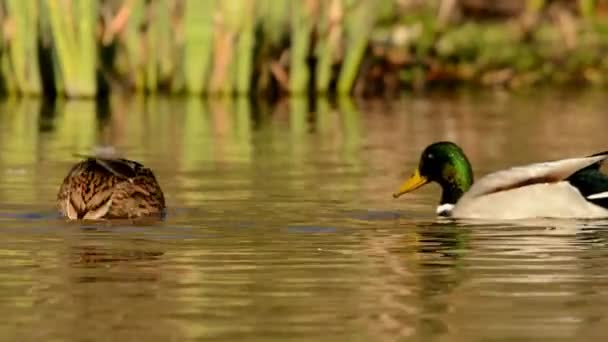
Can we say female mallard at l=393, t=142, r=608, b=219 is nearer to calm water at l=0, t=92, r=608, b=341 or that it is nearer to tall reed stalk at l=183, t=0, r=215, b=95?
calm water at l=0, t=92, r=608, b=341

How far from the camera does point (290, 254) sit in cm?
1067

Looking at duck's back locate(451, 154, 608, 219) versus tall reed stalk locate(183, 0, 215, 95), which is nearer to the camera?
duck's back locate(451, 154, 608, 219)

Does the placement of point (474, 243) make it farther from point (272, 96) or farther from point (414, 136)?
point (272, 96)

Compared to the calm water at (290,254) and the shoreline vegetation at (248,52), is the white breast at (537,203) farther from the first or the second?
the shoreline vegetation at (248,52)

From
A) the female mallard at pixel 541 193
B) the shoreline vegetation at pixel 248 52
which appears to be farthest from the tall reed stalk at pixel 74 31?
the female mallard at pixel 541 193

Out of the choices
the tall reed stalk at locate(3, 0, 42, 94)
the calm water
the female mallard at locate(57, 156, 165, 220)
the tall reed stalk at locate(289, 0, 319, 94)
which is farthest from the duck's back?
the tall reed stalk at locate(3, 0, 42, 94)

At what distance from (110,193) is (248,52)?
37.9 ft

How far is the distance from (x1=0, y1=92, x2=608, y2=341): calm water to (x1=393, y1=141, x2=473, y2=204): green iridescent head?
19 centimetres

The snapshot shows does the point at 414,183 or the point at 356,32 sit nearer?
the point at 414,183

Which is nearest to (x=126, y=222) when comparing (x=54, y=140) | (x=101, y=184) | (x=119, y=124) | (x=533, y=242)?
(x=101, y=184)

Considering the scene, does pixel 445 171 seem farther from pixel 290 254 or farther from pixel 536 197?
pixel 290 254

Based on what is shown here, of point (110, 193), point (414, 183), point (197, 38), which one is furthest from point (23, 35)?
point (110, 193)

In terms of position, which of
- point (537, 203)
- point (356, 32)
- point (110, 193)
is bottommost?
point (537, 203)

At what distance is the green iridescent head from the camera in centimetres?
1330
